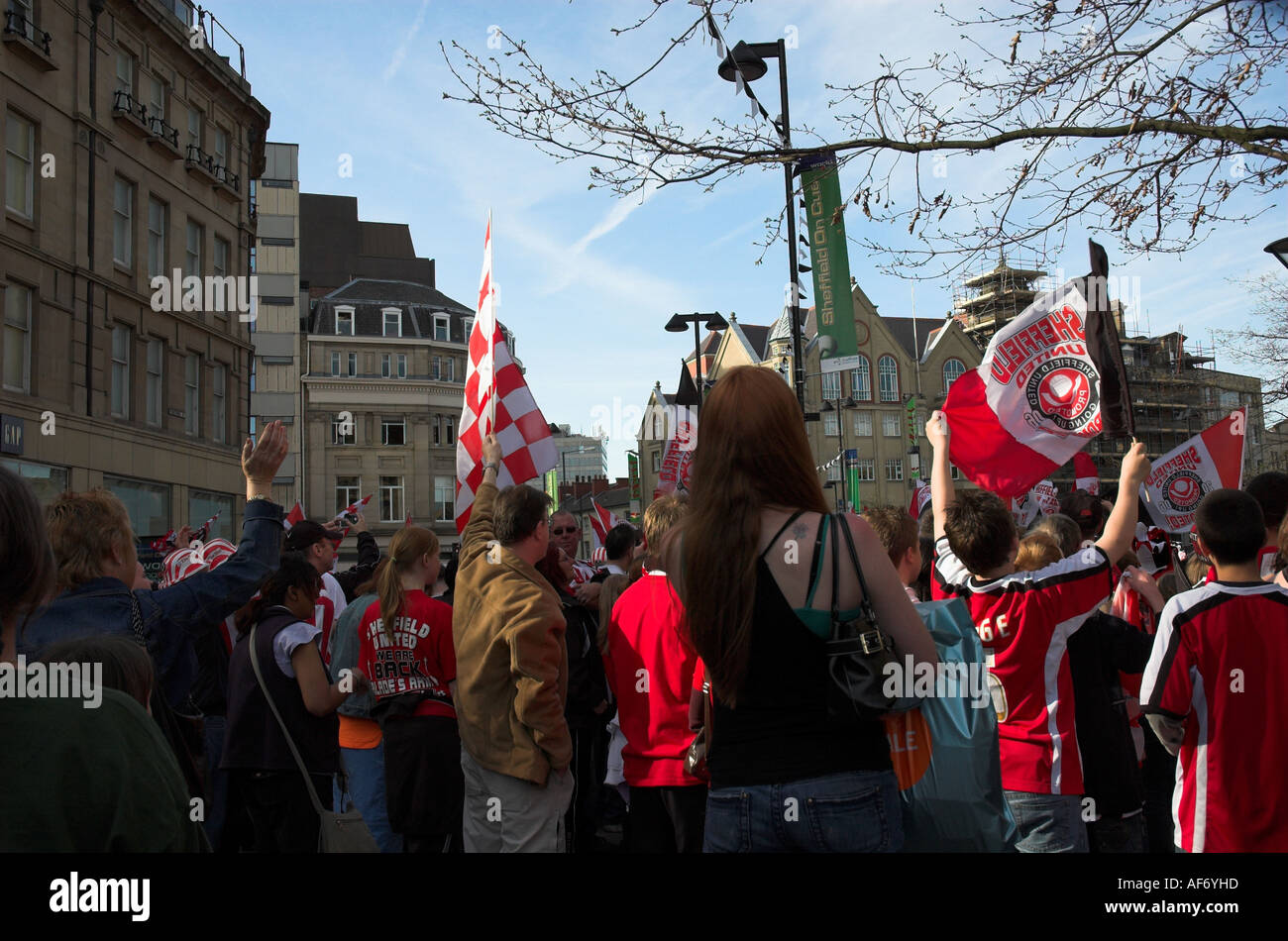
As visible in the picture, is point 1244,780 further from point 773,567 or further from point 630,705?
point 630,705

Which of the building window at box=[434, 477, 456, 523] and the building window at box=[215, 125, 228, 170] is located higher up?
the building window at box=[215, 125, 228, 170]

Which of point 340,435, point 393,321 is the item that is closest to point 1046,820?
point 340,435

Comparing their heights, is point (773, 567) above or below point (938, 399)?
below

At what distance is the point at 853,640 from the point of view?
254 centimetres

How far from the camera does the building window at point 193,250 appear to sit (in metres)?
27.9

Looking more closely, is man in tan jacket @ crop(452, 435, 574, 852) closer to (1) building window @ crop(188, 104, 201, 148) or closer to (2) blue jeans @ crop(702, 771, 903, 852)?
(2) blue jeans @ crop(702, 771, 903, 852)

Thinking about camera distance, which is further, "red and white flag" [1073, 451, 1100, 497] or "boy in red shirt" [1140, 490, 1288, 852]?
"red and white flag" [1073, 451, 1100, 497]

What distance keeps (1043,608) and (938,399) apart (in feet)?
249

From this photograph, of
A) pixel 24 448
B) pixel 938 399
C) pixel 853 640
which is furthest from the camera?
pixel 938 399

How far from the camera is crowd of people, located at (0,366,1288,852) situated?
8.20 ft

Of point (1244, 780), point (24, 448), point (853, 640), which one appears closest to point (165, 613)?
point (853, 640)

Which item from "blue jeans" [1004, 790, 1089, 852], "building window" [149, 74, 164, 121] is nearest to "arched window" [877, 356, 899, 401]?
"building window" [149, 74, 164, 121]

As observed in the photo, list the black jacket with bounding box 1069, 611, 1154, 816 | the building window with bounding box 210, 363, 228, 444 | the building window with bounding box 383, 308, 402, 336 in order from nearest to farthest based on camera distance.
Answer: the black jacket with bounding box 1069, 611, 1154, 816
the building window with bounding box 210, 363, 228, 444
the building window with bounding box 383, 308, 402, 336

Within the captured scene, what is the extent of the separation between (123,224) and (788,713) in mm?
26612
